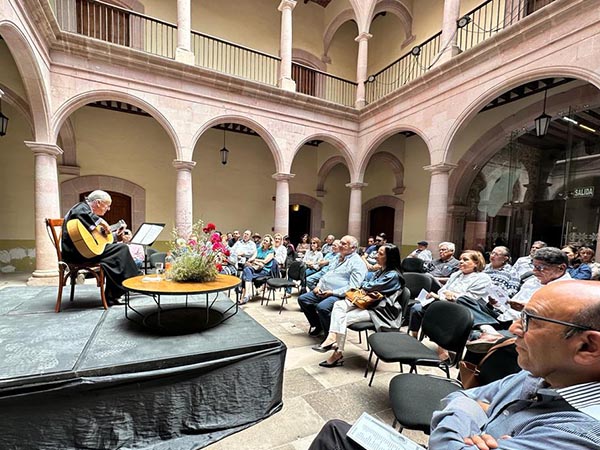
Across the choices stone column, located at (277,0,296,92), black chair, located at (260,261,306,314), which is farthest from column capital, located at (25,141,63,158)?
stone column, located at (277,0,296,92)

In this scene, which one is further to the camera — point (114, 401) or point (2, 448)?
point (114, 401)

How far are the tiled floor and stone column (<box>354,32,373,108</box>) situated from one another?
7656mm

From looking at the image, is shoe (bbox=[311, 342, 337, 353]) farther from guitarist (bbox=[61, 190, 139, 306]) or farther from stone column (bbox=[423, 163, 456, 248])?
stone column (bbox=[423, 163, 456, 248])

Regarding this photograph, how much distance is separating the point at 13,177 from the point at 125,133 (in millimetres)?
2867

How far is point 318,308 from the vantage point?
318cm

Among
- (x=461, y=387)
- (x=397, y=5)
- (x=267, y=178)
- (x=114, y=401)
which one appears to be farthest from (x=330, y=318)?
(x=397, y=5)

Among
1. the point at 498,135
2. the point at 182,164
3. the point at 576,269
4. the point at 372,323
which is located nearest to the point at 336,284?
the point at 372,323

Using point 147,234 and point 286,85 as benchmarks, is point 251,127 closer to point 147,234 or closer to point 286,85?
point 286,85

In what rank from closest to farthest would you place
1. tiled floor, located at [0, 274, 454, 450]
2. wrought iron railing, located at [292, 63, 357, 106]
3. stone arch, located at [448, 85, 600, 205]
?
tiled floor, located at [0, 274, 454, 450] → stone arch, located at [448, 85, 600, 205] → wrought iron railing, located at [292, 63, 357, 106]

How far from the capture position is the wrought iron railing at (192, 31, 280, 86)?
8.52 meters

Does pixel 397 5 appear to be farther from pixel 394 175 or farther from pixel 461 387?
pixel 461 387

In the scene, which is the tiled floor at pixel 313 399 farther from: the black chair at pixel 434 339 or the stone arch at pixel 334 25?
the stone arch at pixel 334 25

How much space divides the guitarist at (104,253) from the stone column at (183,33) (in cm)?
503

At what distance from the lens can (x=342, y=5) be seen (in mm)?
9383
